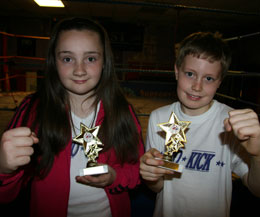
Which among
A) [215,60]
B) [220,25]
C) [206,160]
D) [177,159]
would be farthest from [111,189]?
[220,25]

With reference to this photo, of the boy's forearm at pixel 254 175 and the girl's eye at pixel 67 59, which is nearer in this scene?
the boy's forearm at pixel 254 175

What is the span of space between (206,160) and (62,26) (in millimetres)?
1159

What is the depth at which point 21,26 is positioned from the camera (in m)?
9.46

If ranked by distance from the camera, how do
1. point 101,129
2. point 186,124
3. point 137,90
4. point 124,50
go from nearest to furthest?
1. point 186,124
2. point 101,129
3. point 137,90
4. point 124,50

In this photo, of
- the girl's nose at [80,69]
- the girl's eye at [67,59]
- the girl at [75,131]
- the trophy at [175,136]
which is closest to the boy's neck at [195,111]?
the trophy at [175,136]

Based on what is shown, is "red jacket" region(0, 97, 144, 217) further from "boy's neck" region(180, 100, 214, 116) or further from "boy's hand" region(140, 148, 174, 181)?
"boy's neck" region(180, 100, 214, 116)

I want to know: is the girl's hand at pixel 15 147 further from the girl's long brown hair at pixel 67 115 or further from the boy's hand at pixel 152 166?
the boy's hand at pixel 152 166

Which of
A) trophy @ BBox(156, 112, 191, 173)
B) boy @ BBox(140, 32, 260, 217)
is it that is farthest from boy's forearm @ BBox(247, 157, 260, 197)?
trophy @ BBox(156, 112, 191, 173)

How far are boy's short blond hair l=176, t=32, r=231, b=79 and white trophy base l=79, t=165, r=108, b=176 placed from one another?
29.5 inches

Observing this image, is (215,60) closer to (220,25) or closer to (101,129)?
(101,129)

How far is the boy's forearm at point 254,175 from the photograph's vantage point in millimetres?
963

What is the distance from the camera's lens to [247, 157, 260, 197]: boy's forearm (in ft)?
3.16

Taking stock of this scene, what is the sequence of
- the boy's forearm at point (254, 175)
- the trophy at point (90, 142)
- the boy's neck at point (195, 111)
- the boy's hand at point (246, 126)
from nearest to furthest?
the boy's hand at point (246, 126) < the boy's forearm at point (254, 175) < the trophy at point (90, 142) < the boy's neck at point (195, 111)

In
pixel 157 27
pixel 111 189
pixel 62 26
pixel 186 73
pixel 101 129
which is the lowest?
pixel 111 189
